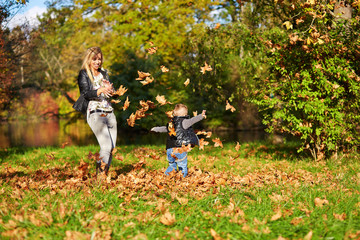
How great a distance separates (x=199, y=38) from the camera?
10891 millimetres

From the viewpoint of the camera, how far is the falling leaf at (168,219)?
10.3 feet

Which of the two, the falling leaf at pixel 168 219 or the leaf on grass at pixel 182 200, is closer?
the falling leaf at pixel 168 219

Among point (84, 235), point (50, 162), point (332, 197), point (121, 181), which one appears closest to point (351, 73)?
point (332, 197)

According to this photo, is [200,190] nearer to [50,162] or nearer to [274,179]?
[274,179]

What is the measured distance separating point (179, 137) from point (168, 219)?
251cm

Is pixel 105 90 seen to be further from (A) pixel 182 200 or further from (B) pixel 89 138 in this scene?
(B) pixel 89 138

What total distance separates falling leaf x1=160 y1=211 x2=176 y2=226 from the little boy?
2.22m

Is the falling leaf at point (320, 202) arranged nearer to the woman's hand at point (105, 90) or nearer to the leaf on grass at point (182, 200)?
the leaf on grass at point (182, 200)

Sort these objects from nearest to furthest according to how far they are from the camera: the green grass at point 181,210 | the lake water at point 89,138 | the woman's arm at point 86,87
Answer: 1. the green grass at point 181,210
2. the woman's arm at point 86,87
3. the lake water at point 89,138

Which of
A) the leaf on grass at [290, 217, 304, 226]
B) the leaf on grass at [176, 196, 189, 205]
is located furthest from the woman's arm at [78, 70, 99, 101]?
the leaf on grass at [290, 217, 304, 226]

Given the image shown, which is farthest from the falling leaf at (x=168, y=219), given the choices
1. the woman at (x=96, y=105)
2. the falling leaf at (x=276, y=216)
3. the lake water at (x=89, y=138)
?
→ the lake water at (x=89, y=138)

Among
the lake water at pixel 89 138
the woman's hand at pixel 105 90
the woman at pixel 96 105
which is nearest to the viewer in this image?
the woman's hand at pixel 105 90

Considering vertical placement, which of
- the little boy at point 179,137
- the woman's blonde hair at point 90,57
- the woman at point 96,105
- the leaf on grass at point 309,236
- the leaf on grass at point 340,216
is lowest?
the leaf on grass at point 340,216

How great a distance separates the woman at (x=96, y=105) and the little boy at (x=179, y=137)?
37.3 inches
